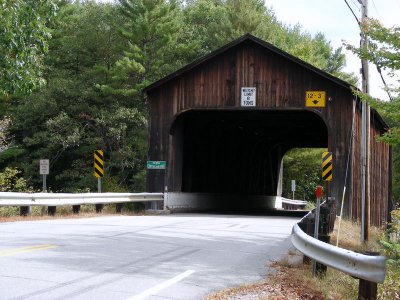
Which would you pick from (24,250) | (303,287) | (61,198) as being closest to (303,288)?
(303,287)

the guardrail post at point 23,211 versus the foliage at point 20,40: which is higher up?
the foliage at point 20,40

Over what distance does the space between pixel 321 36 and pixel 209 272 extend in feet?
242

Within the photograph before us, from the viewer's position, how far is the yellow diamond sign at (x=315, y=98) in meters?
20.9

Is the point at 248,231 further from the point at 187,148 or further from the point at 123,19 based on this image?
the point at 123,19

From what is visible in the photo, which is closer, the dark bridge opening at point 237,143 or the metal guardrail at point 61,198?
the metal guardrail at point 61,198

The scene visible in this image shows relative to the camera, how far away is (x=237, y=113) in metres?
25.3

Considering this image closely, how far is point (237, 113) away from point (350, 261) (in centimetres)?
2027

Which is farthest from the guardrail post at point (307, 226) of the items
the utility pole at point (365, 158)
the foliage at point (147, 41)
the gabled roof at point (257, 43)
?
the foliage at point (147, 41)

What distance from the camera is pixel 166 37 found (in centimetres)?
3716

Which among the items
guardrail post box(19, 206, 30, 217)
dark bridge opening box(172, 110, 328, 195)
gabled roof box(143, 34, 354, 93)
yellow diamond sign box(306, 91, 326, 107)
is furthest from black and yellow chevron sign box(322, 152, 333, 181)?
guardrail post box(19, 206, 30, 217)

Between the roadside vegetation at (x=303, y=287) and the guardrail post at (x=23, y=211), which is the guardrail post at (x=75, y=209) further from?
the roadside vegetation at (x=303, y=287)

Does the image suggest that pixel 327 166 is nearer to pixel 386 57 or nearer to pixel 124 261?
pixel 386 57

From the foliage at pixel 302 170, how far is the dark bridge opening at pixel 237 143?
401 inches

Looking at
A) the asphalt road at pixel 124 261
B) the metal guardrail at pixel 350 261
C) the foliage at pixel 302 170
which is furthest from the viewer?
the foliage at pixel 302 170
